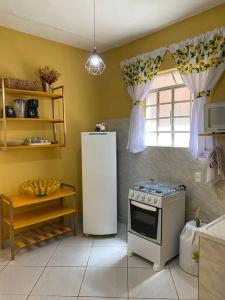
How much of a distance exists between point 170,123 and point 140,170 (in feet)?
2.52

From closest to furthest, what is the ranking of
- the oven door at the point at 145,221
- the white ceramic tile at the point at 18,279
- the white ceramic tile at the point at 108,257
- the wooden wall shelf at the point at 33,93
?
the white ceramic tile at the point at 18,279
the oven door at the point at 145,221
the white ceramic tile at the point at 108,257
the wooden wall shelf at the point at 33,93

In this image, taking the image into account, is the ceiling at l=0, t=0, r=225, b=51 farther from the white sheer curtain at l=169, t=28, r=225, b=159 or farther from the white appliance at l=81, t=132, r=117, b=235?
the white appliance at l=81, t=132, r=117, b=235

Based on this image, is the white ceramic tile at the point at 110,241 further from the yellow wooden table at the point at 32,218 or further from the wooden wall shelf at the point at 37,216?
the wooden wall shelf at the point at 37,216

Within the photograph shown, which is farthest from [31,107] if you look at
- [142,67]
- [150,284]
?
[150,284]

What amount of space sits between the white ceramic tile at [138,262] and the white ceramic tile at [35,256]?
928 millimetres

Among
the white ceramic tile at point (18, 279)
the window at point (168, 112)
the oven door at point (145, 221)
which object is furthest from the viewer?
the window at point (168, 112)

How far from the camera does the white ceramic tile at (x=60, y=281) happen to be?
1.99 m

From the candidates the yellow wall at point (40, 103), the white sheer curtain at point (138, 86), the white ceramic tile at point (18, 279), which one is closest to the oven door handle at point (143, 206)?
the white sheer curtain at point (138, 86)

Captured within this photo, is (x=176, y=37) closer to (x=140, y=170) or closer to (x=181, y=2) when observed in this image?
(x=181, y=2)

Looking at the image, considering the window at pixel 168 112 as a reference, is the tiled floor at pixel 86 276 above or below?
below

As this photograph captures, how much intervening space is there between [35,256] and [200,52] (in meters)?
2.89

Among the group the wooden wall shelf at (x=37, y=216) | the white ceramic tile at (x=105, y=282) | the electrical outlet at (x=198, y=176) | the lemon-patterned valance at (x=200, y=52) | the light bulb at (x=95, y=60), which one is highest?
the lemon-patterned valance at (x=200, y=52)

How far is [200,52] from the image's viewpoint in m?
2.36

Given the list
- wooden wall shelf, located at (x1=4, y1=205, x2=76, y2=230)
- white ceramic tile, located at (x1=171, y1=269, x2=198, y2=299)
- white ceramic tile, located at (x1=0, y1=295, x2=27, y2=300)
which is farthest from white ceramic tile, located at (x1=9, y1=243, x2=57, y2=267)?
white ceramic tile, located at (x1=171, y1=269, x2=198, y2=299)
